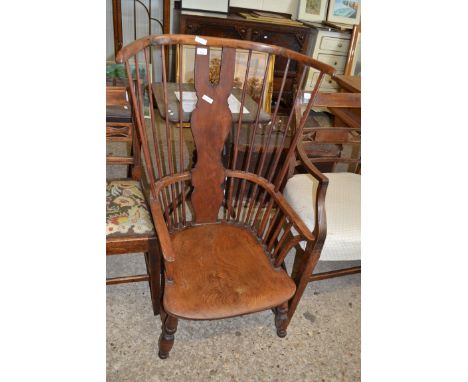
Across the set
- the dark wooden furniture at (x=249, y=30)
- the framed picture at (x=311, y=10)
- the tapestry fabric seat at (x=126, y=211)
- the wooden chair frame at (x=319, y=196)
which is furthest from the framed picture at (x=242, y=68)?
the tapestry fabric seat at (x=126, y=211)

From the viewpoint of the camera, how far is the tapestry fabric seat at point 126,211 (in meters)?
1.26

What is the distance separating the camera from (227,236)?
1413 mm

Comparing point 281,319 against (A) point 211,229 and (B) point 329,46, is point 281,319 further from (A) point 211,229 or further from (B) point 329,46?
(B) point 329,46

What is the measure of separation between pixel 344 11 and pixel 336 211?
9.54ft

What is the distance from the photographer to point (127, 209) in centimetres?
134

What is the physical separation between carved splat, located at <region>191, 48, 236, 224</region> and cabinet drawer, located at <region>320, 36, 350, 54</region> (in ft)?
8.77

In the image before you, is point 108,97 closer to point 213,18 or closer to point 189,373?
point 189,373

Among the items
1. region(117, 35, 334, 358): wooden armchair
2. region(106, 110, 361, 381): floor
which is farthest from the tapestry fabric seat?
region(106, 110, 361, 381): floor

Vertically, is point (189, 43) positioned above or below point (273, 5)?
below

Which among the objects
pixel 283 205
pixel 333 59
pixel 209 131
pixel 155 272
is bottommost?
pixel 155 272

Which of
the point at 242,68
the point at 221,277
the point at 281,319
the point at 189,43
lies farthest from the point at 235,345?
the point at 242,68

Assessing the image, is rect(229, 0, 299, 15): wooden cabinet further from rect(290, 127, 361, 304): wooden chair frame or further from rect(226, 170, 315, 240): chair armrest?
rect(226, 170, 315, 240): chair armrest

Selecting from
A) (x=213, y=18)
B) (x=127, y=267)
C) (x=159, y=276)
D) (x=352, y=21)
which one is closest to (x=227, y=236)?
(x=159, y=276)

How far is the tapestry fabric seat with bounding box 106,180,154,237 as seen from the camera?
4.14 ft
